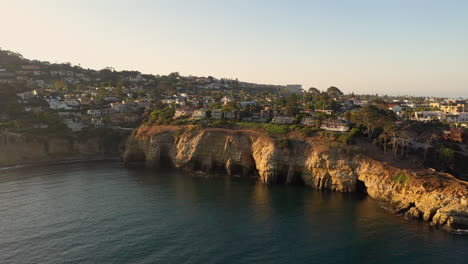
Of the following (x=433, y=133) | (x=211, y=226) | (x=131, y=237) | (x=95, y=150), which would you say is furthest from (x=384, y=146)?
(x=95, y=150)

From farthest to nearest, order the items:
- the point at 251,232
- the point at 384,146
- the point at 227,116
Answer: the point at 227,116 → the point at 384,146 → the point at 251,232

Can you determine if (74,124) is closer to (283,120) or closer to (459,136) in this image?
(283,120)

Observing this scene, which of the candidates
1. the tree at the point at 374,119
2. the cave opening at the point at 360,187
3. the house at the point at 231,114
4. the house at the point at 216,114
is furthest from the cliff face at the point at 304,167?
the house at the point at 231,114

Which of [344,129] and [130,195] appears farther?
[344,129]

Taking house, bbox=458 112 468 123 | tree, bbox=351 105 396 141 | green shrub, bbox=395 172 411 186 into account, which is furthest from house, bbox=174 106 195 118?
house, bbox=458 112 468 123

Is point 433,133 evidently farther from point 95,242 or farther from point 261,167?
point 95,242

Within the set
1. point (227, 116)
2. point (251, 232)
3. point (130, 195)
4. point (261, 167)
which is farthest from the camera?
point (227, 116)

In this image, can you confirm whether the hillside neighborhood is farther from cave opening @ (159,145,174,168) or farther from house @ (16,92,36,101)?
cave opening @ (159,145,174,168)
